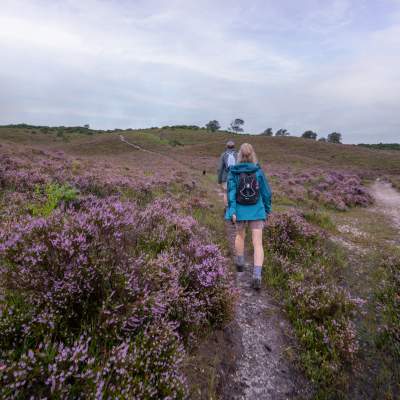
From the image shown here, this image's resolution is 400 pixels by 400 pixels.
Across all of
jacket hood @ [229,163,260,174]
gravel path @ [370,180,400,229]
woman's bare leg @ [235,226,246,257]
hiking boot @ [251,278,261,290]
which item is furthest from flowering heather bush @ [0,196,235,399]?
gravel path @ [370,180,400,229]

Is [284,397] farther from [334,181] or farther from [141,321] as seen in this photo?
[334,181]

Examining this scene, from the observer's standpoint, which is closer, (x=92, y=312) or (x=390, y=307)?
(x=92, y=312)

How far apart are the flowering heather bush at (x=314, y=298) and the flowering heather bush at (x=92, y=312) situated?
1244 mm

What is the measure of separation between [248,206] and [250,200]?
149mm

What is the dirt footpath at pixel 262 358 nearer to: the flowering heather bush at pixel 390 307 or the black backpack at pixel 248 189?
the flowering heather bush at pixel 390 307

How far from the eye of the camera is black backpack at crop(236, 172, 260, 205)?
5043 mm

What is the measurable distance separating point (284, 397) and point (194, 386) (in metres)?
1.10

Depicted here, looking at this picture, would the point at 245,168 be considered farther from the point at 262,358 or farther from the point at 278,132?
the point at 278,132

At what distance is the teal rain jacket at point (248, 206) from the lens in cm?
510

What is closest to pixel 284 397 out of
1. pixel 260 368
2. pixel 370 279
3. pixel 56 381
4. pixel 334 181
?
pixel 260 368

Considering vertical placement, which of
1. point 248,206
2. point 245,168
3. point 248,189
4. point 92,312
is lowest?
point 92,312

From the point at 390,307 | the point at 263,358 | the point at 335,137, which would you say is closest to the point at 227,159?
the point at 390,307

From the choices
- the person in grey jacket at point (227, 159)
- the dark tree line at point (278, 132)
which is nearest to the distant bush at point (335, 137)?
the dark tree line at point (278, 132)

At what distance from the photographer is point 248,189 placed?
16.6 feet
